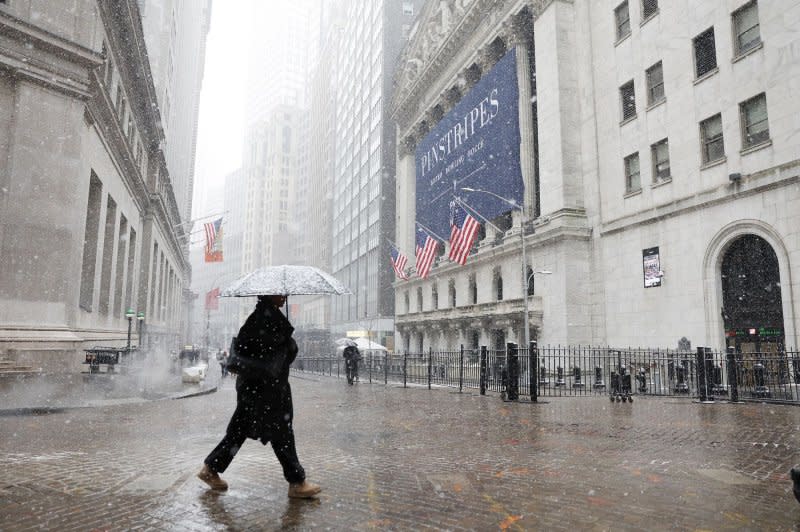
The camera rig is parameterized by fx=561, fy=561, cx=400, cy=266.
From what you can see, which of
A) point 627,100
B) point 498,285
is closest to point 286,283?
point 627,100

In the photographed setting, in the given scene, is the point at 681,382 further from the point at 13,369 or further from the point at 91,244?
the point at 91,244

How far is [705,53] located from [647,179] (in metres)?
6.07

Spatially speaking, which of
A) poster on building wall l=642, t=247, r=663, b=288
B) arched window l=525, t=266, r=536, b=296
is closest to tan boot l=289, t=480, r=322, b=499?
poster on building wall l=642, t=247, r=663, b=288

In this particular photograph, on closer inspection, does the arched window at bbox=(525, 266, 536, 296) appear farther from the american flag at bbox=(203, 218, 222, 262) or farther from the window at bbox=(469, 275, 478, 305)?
the american flag at bbox=(203, 218, 222, 262)

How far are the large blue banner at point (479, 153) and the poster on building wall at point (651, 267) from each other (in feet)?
34.7

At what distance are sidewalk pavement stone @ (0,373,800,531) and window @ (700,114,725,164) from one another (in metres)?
15.8

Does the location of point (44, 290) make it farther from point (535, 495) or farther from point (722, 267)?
point (722, 267)

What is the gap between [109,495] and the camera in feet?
17.3

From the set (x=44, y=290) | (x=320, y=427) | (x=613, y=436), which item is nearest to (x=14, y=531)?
(x=320, y=427)

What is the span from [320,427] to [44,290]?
1015 cm

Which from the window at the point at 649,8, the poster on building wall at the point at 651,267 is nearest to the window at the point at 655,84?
the window at the point at 649,8

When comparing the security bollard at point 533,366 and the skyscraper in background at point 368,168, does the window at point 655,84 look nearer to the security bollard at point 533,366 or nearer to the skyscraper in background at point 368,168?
the security bollard at point 533,366

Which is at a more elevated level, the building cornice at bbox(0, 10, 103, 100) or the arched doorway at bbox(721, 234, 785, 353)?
the building cornice at bbox(0, 10, 103, 100)

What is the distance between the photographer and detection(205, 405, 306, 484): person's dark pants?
513 cm
